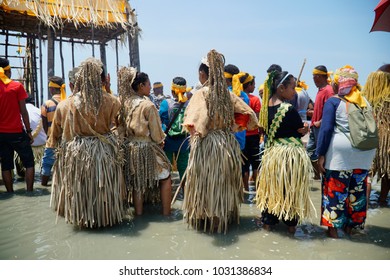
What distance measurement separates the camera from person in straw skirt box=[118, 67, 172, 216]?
12.2ft

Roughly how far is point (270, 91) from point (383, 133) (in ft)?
5.59

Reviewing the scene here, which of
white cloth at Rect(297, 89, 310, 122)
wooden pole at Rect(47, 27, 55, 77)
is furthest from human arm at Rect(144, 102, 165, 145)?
wooden pole at Rect(47, 27, 55, 77)

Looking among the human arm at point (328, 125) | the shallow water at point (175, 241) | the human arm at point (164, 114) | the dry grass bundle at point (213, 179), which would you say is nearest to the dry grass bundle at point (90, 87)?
the dry grass bundle at point (213, 179)

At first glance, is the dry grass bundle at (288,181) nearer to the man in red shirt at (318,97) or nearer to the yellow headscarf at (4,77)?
the man in red shirt at (318,97)

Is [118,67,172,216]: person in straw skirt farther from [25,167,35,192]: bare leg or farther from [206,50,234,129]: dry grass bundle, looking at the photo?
[25,167,35,192]: bare leg

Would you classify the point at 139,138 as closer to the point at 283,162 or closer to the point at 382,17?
the point at 283,162

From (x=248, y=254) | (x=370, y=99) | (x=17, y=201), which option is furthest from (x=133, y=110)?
(x=370, y=99)

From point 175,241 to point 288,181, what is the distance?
128 centimetres

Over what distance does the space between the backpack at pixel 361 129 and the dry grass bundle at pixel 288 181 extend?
48cm

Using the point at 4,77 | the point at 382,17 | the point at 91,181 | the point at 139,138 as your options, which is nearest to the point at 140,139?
the point at 139,138

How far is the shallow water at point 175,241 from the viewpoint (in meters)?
2.87

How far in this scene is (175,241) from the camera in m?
3.16

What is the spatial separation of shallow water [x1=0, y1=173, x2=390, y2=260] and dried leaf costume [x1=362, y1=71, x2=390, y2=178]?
2.23ft

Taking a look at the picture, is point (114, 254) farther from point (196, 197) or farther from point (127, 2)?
point (127, 2)
